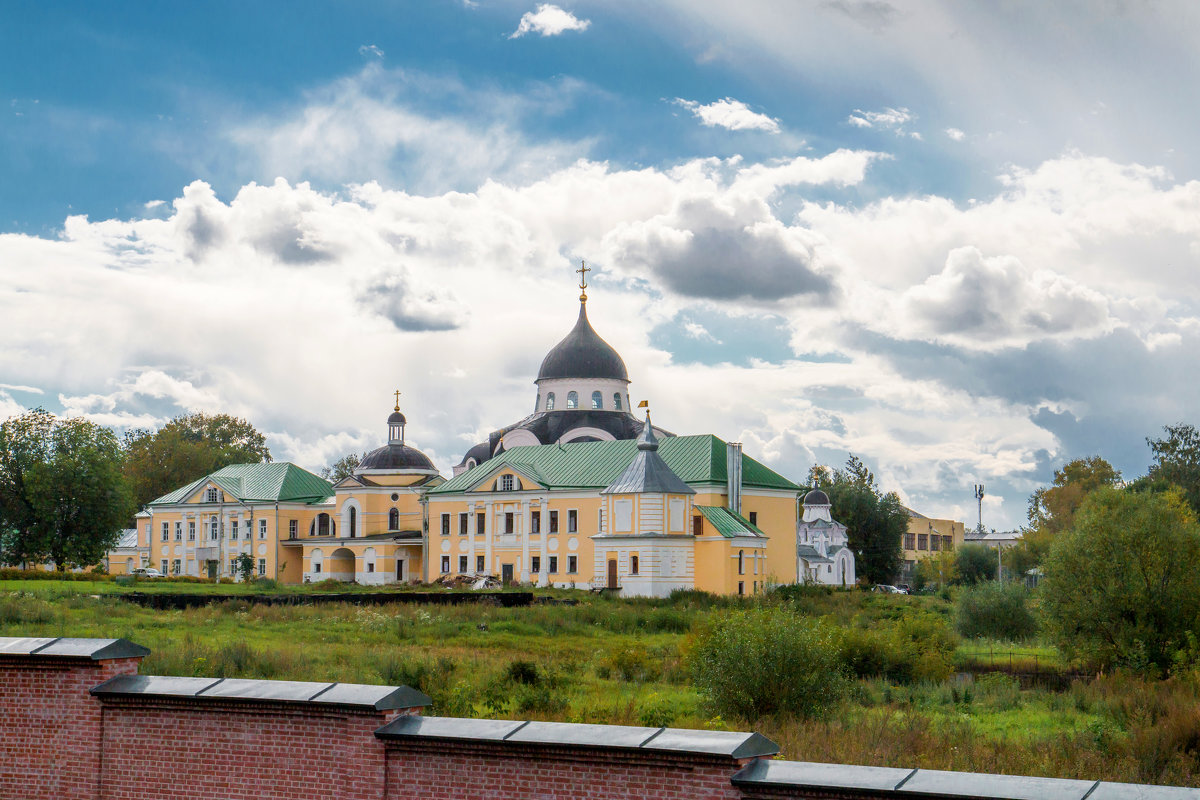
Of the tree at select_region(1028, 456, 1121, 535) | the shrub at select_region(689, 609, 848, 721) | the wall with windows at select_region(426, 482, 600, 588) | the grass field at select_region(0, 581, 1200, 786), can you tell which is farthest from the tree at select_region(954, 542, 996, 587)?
the shrub at select_region(689, 609, 848, 721)

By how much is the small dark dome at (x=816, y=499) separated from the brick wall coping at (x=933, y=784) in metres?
69.4

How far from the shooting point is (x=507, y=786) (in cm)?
888

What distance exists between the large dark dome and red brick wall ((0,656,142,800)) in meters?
57.9

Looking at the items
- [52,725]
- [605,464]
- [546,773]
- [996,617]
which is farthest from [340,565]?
[546,773]

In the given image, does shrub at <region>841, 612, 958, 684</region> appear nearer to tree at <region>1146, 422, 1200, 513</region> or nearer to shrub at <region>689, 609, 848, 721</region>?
shrub at <region>689, 609, 848, 721</region>

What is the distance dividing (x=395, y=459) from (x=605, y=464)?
17.0 metres

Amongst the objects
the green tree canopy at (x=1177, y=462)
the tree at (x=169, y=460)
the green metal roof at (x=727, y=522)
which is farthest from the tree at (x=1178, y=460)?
the tree at (x=169, y=460)

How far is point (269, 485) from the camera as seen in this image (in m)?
72.7

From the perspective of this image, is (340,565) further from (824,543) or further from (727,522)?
(824,543)

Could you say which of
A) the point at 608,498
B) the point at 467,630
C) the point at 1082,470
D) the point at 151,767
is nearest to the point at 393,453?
the point at 608,498

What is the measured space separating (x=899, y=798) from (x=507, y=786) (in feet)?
9.58

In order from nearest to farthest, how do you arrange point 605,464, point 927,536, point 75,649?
point 75,649 < point 605,464 < point 927,536

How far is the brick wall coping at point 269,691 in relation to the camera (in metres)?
9.31

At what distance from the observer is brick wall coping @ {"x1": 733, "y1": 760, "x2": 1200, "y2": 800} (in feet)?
23.1
